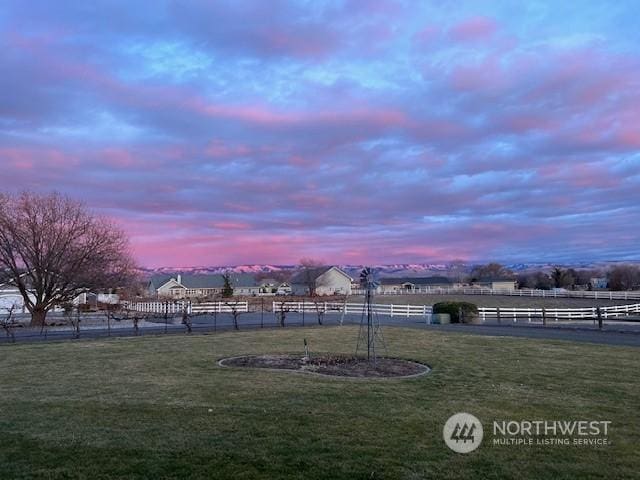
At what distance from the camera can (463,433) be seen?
6.66 m

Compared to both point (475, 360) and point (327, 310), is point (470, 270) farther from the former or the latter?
point (475, 360)

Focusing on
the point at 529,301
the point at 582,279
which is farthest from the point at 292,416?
the point at 582,279

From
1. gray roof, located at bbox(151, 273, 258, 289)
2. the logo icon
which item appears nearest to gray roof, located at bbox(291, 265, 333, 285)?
gray roof, located at bbox(151, 273, 258, 289)

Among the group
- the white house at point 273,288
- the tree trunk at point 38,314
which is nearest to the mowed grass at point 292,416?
the tree trunk at point 38,314

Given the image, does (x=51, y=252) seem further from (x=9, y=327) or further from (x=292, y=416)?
(x=292, y=416)

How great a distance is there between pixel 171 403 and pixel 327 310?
3453 cm

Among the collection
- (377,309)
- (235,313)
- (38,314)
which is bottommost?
(377,309)

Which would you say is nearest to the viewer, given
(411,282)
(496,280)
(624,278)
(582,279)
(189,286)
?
(624,278)

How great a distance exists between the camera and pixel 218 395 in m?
9.01

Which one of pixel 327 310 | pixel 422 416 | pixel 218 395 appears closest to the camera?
pixel 422 416

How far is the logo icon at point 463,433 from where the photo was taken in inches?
242

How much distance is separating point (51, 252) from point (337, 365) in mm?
24574

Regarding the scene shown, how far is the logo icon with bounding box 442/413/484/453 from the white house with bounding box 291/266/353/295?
88.0m

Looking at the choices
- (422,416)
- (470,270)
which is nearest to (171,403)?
(422,416)
